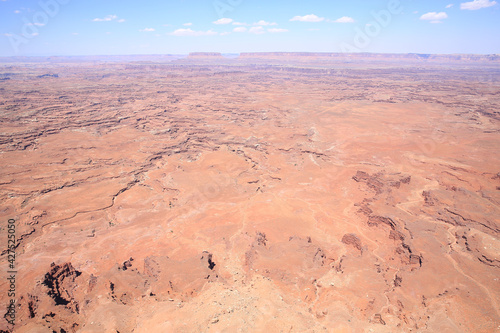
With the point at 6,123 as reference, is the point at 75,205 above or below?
below

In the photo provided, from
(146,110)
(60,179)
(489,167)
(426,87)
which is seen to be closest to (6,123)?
(146,110)

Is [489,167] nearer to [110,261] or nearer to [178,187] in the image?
[178,187]

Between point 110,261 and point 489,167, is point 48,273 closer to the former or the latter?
point 110,261

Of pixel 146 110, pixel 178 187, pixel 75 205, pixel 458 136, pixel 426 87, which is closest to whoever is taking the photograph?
pixel 75 205

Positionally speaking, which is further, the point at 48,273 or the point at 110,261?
the point at 110,261

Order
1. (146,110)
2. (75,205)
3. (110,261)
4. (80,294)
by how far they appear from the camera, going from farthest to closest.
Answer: (146,110)
(75,205)
(110,261)
(80,294)

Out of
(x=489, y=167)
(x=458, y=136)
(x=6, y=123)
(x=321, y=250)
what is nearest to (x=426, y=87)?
(x=458, y=136)

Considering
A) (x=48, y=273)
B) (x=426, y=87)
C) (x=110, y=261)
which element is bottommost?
(x=110, y=261)
